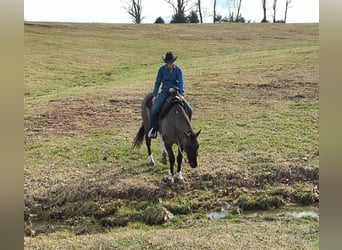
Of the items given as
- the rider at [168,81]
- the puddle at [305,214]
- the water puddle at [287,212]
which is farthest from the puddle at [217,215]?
the rider at [168,81]

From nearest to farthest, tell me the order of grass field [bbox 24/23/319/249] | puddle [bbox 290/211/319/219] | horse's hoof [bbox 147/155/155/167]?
1. grass field [bbox 24/23/319/249]
2. puddle [bbox 290/211/319/219]
3. horse's hoof [bbox 147/155/155/167]

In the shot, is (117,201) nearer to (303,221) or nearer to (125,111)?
(303,221)

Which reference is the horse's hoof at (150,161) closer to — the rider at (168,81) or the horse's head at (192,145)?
the rider at (168,81)

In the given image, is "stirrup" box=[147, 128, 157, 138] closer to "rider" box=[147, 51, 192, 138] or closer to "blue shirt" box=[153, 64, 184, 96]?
"rider" box=[147, 51, 192, 138]

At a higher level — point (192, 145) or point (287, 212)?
point (192, 145)

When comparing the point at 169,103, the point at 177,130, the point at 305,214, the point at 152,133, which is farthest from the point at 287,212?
the point at 152,133

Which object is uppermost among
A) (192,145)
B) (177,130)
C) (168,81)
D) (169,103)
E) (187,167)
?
→ (168,81)

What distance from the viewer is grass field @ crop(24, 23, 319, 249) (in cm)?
534

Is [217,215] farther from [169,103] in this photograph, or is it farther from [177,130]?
[169,103]

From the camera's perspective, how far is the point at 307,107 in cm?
1209

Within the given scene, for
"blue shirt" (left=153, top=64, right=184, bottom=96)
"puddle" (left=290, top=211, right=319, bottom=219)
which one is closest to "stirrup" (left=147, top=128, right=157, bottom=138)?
"blue shirt" (left=153, top=64, right=184, bottom=96)

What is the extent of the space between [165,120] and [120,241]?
8.64ft

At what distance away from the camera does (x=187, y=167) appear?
303 inches
